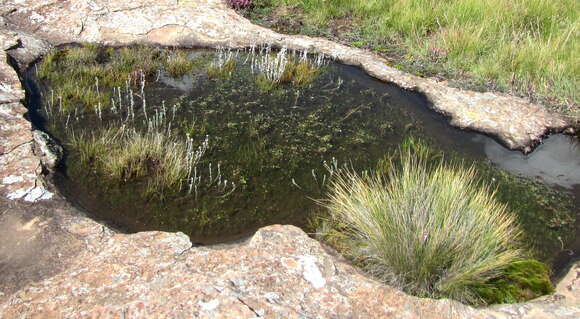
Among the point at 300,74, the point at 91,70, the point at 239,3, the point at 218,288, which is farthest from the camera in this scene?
the point at 239,3

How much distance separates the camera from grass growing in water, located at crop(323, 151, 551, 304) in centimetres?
372

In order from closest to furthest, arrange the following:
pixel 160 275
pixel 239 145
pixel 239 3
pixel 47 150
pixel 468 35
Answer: pixel 160 275 < pixel 47 150 < pixel 239 145 < pixel 468 35 < pixel 239 3

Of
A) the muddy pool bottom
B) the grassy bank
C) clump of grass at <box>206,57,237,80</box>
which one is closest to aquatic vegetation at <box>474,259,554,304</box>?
the muddy pool bottom

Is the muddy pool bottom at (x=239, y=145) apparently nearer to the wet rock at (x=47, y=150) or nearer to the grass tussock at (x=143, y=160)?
the grass tussock at (x=143, y=160)

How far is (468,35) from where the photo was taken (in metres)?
8.48

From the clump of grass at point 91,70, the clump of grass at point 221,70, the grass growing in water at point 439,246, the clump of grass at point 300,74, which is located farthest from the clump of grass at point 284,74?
the grass growing in water at point 439,246

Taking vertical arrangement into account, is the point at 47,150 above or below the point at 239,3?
below

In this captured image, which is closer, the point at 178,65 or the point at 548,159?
the point at 548,159

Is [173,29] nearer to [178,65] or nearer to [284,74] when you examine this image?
[178,65]

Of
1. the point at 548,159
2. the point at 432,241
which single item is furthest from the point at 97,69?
the point at 548,159

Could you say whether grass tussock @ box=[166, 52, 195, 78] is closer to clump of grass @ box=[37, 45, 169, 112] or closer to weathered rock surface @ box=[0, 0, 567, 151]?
clump of grass @ box=[37, 45, 169, 112]

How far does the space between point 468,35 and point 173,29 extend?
545cm

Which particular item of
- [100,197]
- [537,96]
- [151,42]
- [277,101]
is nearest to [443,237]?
[100,197]

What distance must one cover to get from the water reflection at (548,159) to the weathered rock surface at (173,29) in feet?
2.95
